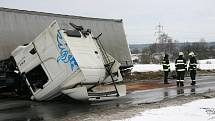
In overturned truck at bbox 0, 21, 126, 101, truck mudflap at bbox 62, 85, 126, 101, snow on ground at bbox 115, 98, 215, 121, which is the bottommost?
snow on ground at bbox 115, 98, 215, 121

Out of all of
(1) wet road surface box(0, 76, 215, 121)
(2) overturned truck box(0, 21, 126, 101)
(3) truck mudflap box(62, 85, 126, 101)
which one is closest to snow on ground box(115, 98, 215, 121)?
(1) wet road surface box(0, 76, 215, 121)

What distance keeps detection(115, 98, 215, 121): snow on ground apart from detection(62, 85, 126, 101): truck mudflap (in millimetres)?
2048

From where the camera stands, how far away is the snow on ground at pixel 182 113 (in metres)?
8.73

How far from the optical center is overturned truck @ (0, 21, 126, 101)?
11.2 m

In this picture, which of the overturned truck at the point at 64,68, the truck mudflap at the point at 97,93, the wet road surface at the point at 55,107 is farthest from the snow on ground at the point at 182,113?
the overturned truck at the point at 64,68

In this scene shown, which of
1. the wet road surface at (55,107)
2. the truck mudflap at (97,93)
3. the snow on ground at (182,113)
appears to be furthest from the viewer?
the truck mudflap at (97,93)

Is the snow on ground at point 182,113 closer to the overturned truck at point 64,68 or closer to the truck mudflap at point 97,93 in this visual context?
the truck mudflap at point 97,93

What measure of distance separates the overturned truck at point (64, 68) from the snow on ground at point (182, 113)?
2269 millimetres

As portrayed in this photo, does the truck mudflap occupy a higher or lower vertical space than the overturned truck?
lower

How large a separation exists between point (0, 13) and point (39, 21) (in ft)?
7.00

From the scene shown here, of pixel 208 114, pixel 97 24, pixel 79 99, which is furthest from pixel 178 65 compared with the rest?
pixel 208 114

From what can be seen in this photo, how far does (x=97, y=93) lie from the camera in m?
12.1

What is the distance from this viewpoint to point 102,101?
12711 millimetres

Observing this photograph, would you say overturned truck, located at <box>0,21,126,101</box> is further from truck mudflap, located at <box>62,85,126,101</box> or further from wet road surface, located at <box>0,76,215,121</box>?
wet road surface, located at <box>0,76,215,121</box>
